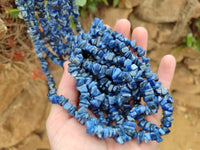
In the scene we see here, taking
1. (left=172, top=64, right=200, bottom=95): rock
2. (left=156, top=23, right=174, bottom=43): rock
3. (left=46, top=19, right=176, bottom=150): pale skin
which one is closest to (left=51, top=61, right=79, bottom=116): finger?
(left=46, top=19, right=176, bottom=150): pale skin

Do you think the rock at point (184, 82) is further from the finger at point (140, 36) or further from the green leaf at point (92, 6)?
the green leaf at point (92, 6)

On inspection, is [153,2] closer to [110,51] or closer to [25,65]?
[110,51]

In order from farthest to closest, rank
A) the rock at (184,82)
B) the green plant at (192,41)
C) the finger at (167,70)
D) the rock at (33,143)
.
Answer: the rock at (184,82)
the rock at (33,143)
the green plant at (192,41)
the finger at (167,70)

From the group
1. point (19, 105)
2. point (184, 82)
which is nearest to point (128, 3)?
point (184, 82)

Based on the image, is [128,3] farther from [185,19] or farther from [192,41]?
[192,41]

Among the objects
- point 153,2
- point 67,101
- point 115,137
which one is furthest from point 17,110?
point 153,2

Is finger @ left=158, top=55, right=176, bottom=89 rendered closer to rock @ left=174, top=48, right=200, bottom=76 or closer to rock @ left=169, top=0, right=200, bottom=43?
rock @ left=169, top=0, right=200, bottom=43

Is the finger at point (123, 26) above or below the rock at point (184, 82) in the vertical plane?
above

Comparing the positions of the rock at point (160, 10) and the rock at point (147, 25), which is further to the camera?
the rock at point (147, 25)

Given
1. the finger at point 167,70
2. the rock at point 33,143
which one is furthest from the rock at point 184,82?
the rock at point 33,143
